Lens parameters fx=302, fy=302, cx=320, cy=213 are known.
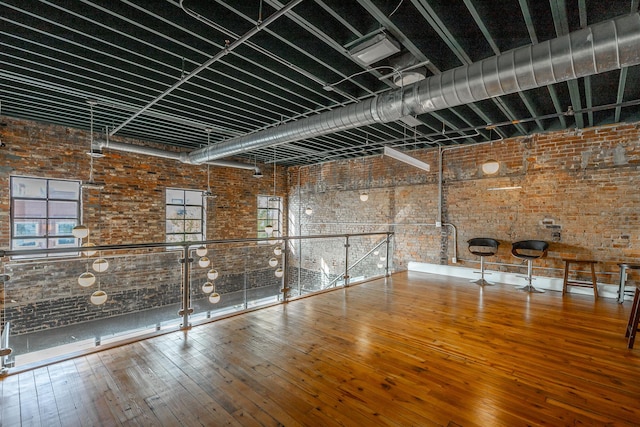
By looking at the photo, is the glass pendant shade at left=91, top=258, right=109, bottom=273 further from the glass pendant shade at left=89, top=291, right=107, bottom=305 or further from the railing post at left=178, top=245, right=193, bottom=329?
the railing post at left=178, top=245, right=193, bottom=329

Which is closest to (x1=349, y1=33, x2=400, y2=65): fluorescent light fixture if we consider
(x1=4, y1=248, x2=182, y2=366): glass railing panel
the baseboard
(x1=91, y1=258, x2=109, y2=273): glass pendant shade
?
(x1=4, y1=248, x2=182, y2=366): glass railing panel

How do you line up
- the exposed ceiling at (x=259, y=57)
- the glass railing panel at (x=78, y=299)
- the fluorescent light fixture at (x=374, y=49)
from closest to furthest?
the exposed ceiling at (x=259, y=57), the fluorescent light fixture at (x=374, y=49), the glass railing panel at (x=78, y=299)

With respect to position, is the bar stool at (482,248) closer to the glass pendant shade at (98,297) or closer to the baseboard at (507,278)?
the baseboard at (507,278)

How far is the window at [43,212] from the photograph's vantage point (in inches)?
235

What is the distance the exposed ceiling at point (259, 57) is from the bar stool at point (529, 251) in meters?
2.19

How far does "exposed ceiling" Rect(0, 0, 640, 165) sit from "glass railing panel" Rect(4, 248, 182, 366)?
2824 mm

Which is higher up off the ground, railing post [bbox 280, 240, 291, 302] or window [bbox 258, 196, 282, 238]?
window [bbox 258, 196, 282, 238]

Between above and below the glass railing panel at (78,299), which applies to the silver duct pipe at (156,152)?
above

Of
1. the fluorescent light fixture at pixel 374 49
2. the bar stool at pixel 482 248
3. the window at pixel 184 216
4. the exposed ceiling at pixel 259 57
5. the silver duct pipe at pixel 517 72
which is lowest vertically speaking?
the bar stool at pixel 482 248

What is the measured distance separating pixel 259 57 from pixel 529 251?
5777mm

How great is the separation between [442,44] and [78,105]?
18.6ft

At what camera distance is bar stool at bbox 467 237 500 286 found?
20.0ft

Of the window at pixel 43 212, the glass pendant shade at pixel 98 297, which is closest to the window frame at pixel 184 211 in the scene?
the window at pixel 43 212

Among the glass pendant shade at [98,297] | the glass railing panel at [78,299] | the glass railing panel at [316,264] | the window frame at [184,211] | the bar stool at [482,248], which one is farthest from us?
the glass railing panel at [316,264]
